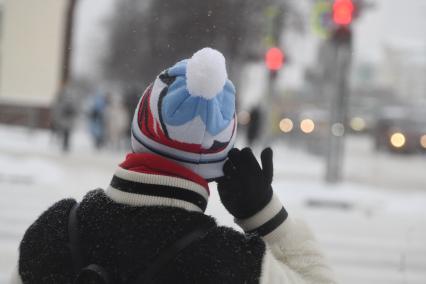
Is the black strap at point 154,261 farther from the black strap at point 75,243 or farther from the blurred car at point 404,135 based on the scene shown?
the blurred car at point 404,135

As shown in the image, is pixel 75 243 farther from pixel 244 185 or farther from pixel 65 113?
pixel 65 113

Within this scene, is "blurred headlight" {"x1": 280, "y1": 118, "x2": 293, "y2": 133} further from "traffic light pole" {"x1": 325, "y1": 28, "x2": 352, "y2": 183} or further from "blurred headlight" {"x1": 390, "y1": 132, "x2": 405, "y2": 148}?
"traffic light pole" {"x1": 325, "y1": 28, "x2": 352, "y2": 183}

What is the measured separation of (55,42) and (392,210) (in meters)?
18.8

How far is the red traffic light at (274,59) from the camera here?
17234 millimetres

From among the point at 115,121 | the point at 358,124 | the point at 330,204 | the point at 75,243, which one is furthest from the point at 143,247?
the point at 358,124


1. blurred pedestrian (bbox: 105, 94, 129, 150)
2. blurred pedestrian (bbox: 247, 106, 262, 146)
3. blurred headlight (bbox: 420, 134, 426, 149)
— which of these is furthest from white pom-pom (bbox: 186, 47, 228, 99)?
blurred headlight (bbox: 420, 134, 426, 149)

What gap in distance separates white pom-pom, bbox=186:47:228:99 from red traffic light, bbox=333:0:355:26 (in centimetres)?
1092

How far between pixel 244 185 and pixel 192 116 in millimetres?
211

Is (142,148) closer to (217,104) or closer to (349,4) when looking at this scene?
(217,104)

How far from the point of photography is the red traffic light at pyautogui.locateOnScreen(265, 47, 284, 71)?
17234 mm

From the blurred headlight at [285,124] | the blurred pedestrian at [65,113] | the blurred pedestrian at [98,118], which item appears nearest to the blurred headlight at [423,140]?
the blurred headlight at [285,124]

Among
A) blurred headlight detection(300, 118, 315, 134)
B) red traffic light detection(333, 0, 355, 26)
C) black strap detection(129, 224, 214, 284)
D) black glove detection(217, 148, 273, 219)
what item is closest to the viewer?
black strap detection(129, 224, 214, 284)

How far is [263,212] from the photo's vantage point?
182 cm

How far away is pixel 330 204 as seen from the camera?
12.0 m
